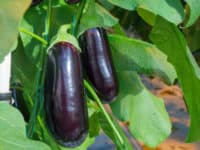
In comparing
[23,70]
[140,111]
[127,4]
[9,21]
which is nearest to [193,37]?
[140,111]

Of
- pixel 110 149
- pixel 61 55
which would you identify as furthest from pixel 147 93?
pixel 110 149

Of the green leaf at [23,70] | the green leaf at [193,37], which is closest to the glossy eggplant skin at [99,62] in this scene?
the green leaf at [23,70]

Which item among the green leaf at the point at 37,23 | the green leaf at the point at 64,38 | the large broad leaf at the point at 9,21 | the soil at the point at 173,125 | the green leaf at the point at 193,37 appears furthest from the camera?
the soil at the point at 173,125

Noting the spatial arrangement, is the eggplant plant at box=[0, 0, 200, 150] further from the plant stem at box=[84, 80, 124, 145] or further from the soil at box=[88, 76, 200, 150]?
the soil at box=[88, 76, 200, 150]

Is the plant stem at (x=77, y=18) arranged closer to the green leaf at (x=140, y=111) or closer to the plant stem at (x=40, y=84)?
the plant stem at (x=40, y=84)

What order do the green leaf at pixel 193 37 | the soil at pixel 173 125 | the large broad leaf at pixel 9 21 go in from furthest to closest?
the soil at pixel 173 125, the green leaf at pixel 193 37, the large broad leaf at pixel 9 21

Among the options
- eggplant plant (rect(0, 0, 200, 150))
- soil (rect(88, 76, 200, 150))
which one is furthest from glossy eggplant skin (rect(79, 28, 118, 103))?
soil (rect(88, 76, 200, 150))
